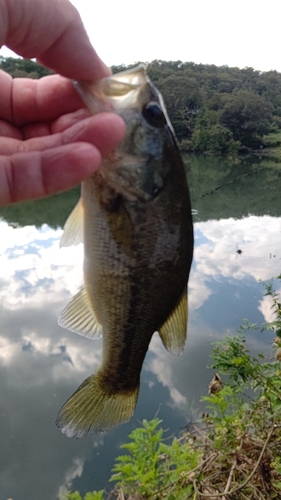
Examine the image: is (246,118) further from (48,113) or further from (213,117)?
(48,113)

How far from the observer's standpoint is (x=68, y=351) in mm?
6430

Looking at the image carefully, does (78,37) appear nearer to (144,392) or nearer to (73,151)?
(73,151)

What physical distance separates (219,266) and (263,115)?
4701cm

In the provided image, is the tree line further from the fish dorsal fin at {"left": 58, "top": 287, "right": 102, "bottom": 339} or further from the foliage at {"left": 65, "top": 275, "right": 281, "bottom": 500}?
the fish dorsal fin at {"left": 58, "top": 287, "right": 102, "bottom": 339}

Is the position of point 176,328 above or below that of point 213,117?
above

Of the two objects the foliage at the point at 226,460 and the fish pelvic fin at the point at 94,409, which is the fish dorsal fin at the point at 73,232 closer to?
the fish pelvic fin at the point at 94,409

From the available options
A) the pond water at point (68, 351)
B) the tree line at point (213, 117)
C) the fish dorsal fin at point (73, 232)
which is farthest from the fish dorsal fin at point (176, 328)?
the tree line at point (213, 117)

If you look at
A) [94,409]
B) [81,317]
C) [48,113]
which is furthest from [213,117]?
[94,409]

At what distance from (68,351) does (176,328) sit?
5088 millimetres

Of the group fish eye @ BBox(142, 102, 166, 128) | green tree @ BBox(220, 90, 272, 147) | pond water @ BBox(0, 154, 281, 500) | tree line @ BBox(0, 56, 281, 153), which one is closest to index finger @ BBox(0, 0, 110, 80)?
fish eye @ BBox(142, 102, 166, 128)

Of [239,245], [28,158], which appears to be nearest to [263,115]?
[239,245]

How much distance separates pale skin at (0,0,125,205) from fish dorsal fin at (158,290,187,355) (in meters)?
0.67

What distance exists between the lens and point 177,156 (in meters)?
1.49

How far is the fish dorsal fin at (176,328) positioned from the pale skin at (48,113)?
0.67 m
